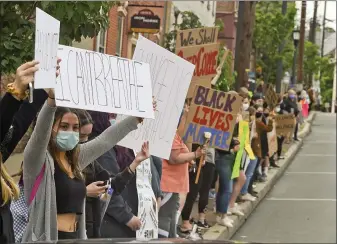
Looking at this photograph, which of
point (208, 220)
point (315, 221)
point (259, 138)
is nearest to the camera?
point (208, 220)

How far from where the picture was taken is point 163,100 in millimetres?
6891

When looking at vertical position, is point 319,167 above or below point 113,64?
below

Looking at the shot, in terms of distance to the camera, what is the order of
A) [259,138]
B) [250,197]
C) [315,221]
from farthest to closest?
[259,138], [250,197], [315,221]

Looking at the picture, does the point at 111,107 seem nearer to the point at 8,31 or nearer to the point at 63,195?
the point at 63,195

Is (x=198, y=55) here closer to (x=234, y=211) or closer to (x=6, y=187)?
(x=234, y=211)

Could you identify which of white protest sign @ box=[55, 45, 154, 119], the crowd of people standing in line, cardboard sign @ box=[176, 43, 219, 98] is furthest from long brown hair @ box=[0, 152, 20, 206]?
cardboard sign @ box=[176, 43, 219, 98]

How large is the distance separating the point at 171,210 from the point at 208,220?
3.88 meters

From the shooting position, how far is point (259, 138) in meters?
16.7

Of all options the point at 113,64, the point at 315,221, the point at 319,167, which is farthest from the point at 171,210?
the point at 319,167

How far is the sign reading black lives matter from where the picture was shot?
19.8 meters

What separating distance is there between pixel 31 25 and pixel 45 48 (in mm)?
2600

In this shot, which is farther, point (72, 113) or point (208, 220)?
point (208, 220)

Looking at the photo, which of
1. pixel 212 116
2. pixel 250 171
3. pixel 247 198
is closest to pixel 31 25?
pixel 212 116

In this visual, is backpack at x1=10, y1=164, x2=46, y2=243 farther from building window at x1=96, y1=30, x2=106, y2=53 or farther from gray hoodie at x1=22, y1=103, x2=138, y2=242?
building window at x1=96, y1=30, x2=106, y2=53
